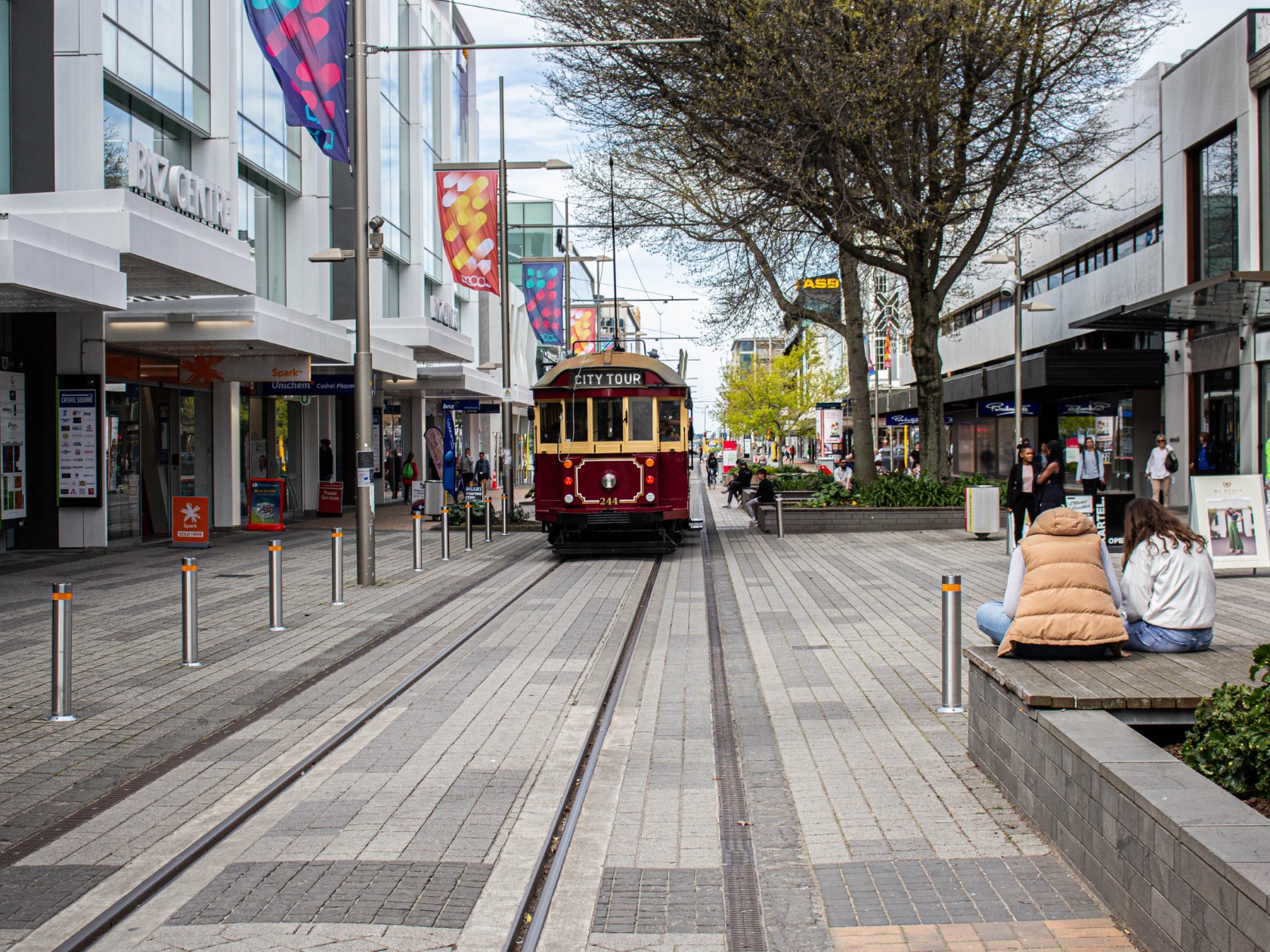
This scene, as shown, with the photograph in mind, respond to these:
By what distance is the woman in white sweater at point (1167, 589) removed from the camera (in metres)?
6.60

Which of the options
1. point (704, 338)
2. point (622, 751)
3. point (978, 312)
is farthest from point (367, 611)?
point (978, 312)

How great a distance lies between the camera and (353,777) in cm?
645

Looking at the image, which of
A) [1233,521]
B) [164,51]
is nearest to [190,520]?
[164,51]

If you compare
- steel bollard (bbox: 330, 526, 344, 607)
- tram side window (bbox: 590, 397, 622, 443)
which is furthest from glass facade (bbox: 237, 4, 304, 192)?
steel bollard (bbox: 330, 526, 344, 607)

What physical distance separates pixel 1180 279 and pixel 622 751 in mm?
26428

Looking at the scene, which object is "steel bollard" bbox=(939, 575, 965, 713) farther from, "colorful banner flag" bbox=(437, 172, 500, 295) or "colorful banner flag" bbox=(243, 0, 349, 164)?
"colorful banner flag" bbox=(437, 172, 500, 295)

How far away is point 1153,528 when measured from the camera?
22.3 feet

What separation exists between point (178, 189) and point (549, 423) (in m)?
6.91

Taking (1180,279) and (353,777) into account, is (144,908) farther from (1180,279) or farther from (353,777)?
(1180,279)

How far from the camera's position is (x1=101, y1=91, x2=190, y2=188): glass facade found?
64.9 ft

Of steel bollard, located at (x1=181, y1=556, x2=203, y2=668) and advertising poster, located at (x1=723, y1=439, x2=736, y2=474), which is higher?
advertising poster, located at (x1=723, y1=439, x2=736, y2=474)

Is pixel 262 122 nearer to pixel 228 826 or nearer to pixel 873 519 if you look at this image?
pixel 873 519

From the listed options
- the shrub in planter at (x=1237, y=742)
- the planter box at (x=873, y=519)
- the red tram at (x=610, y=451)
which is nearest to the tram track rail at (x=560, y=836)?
the shrub in planter at (x=1237, y=742)

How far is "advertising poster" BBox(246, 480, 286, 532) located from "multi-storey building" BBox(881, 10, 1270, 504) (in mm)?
17000
